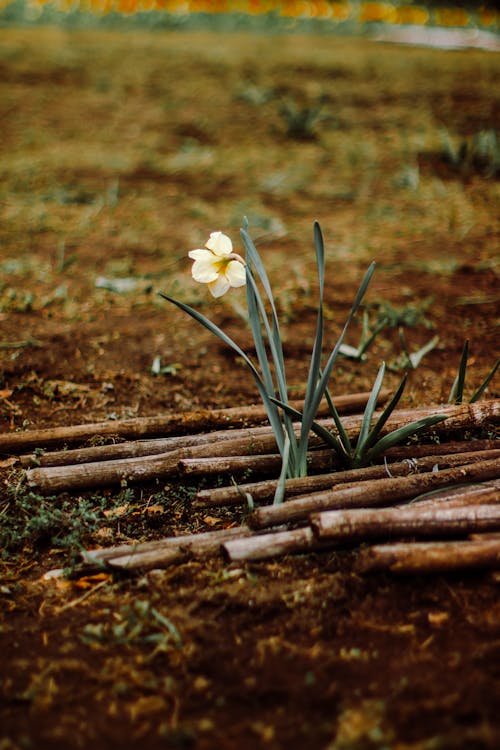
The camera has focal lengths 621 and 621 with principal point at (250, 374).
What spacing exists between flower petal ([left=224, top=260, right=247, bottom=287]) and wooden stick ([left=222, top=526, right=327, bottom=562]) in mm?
675

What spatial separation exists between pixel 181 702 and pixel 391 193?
4048 millimetres

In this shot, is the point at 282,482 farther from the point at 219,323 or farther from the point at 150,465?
the point at 219,323

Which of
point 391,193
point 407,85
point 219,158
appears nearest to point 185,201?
point 219,158

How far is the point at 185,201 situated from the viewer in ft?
14.7

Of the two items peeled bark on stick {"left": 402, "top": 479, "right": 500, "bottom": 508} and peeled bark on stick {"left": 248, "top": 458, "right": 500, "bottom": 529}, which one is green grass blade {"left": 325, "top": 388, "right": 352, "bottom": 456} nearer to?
peeled bark on stick {"left": 248, "top": 458, "right": 500, "bottom": 529}

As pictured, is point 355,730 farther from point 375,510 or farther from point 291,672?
point 375,510

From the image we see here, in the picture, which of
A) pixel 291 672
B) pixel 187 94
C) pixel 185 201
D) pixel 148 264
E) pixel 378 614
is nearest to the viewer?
pixel 291 672

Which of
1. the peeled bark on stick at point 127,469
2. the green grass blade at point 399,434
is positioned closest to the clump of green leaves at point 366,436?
the green grass blade at point 399,434

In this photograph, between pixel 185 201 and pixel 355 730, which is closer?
pixel 355 730

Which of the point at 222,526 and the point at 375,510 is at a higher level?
the point at 375,510

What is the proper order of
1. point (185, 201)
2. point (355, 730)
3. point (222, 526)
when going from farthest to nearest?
point (185, 201), point (222, 526), point (355, 730)

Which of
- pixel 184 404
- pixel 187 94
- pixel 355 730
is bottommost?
pixel 184 404

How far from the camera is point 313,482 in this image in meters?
1.77

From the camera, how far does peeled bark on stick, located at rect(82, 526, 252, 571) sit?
159 cm
